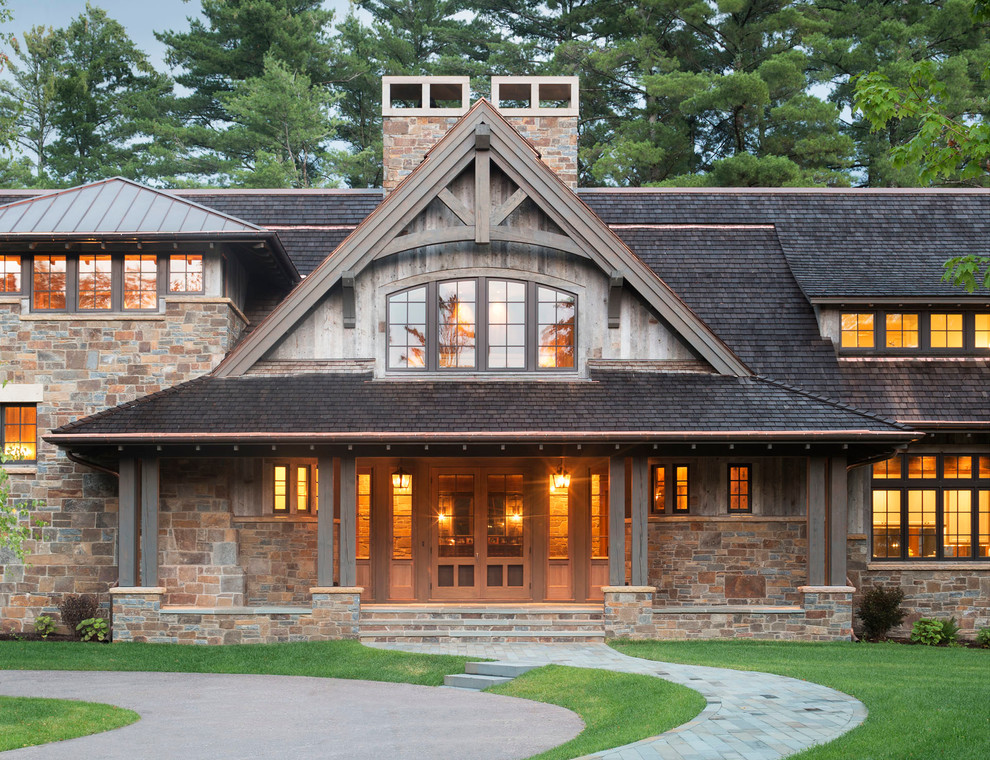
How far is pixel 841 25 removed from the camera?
33844mm

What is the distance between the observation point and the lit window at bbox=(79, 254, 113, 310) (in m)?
16.2

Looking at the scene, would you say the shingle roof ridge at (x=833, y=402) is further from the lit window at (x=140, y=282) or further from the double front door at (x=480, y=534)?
the lit window at (x=140, y=282)

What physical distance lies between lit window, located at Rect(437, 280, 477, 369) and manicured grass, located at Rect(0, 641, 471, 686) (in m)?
4.64

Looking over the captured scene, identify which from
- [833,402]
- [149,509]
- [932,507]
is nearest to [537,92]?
[833,402]

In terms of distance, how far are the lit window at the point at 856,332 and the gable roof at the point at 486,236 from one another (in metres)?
2.93

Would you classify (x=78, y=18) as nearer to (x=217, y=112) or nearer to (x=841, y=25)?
(x=217, y=112)

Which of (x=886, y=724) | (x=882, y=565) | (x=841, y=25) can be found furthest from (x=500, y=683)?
(x=841, y=25)

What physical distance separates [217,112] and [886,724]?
35102mm

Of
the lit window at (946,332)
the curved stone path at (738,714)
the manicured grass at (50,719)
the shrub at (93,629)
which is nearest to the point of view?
the curved stone path at (738,714)

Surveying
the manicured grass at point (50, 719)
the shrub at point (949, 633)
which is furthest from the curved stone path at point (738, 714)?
the shrub at point (949, 633)

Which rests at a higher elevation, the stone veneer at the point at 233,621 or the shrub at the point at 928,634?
the stone veneer at the point at 233,621

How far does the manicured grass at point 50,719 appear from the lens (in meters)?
9.44

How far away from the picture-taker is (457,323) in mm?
16469

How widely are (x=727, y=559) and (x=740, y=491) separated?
43.9 inches
